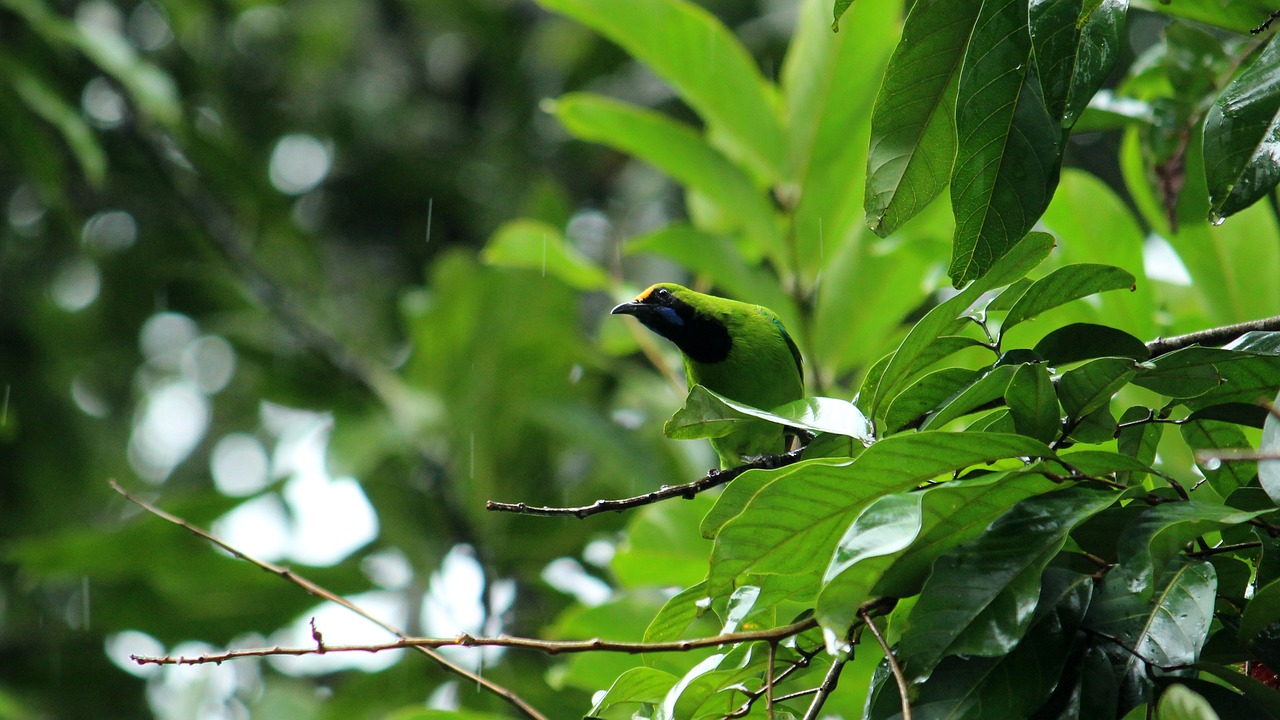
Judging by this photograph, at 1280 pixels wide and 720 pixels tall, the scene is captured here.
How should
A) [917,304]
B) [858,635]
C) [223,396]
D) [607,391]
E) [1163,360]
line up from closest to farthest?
[1163,360] → [858,635] → [917,304] → [607,391] → [223,396]

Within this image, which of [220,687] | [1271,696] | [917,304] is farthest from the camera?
[220,687]

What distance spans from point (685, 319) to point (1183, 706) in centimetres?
249

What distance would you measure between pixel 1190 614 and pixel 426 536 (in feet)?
14.7

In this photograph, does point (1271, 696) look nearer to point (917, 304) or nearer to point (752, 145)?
point (917, 304)

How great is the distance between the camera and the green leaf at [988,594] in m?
1.26

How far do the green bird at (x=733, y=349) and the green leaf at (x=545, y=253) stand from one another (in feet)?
0.83

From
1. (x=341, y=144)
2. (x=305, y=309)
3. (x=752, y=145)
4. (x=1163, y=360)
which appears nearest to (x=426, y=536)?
(x=305, y=309)

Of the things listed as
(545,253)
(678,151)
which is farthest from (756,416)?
(545,253)

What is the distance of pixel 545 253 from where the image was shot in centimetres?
375

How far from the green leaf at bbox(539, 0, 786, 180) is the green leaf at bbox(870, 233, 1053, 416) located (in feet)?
5.79

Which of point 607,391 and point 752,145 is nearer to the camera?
point 752,145

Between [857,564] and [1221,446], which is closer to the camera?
[857,564]

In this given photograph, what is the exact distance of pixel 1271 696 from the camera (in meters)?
1.28

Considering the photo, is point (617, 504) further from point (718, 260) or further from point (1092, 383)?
point (718, 260)
